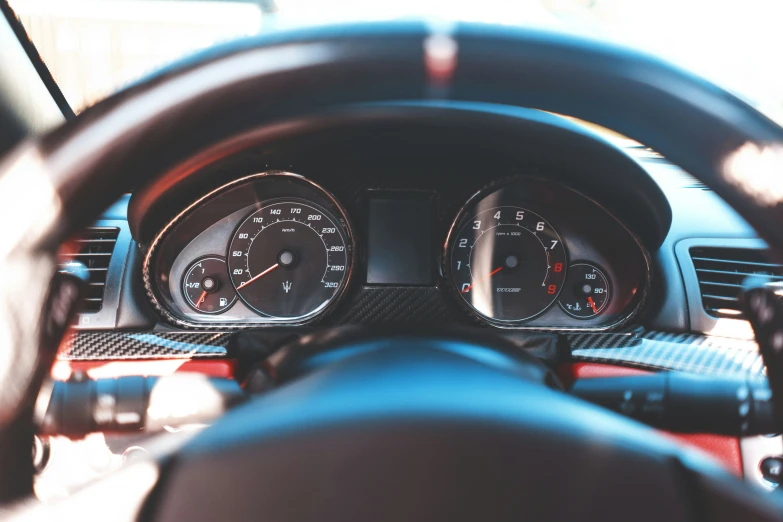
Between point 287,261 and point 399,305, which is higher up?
point 287,261

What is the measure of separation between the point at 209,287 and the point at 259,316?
0.71 feet

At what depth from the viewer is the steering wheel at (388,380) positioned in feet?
2.15

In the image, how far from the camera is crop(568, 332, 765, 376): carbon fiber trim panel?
79.0 inches


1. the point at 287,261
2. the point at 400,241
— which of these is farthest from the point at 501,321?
the point at 287,261

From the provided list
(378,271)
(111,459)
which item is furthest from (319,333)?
(378,271)

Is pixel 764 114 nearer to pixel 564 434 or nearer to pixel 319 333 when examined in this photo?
pixel 564 434

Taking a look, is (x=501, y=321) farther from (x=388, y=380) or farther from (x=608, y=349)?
(x=388, y=380)

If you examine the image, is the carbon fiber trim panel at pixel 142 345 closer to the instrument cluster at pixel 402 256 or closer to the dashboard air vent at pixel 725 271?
the instrument cluster at pixel 402 256

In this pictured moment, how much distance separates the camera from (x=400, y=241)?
2.63 metres

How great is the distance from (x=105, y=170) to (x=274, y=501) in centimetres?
35

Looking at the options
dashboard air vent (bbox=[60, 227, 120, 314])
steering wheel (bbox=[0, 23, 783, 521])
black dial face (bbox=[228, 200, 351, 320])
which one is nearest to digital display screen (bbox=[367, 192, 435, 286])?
black dial face (bbox=[228, 200, 351, 320])

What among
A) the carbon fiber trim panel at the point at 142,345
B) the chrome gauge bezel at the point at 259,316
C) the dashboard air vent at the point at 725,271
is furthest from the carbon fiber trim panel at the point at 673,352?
the carbon fiber trim panel at the point at 142,345

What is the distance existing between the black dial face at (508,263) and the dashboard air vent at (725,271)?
1.77ft

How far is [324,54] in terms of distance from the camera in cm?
70
